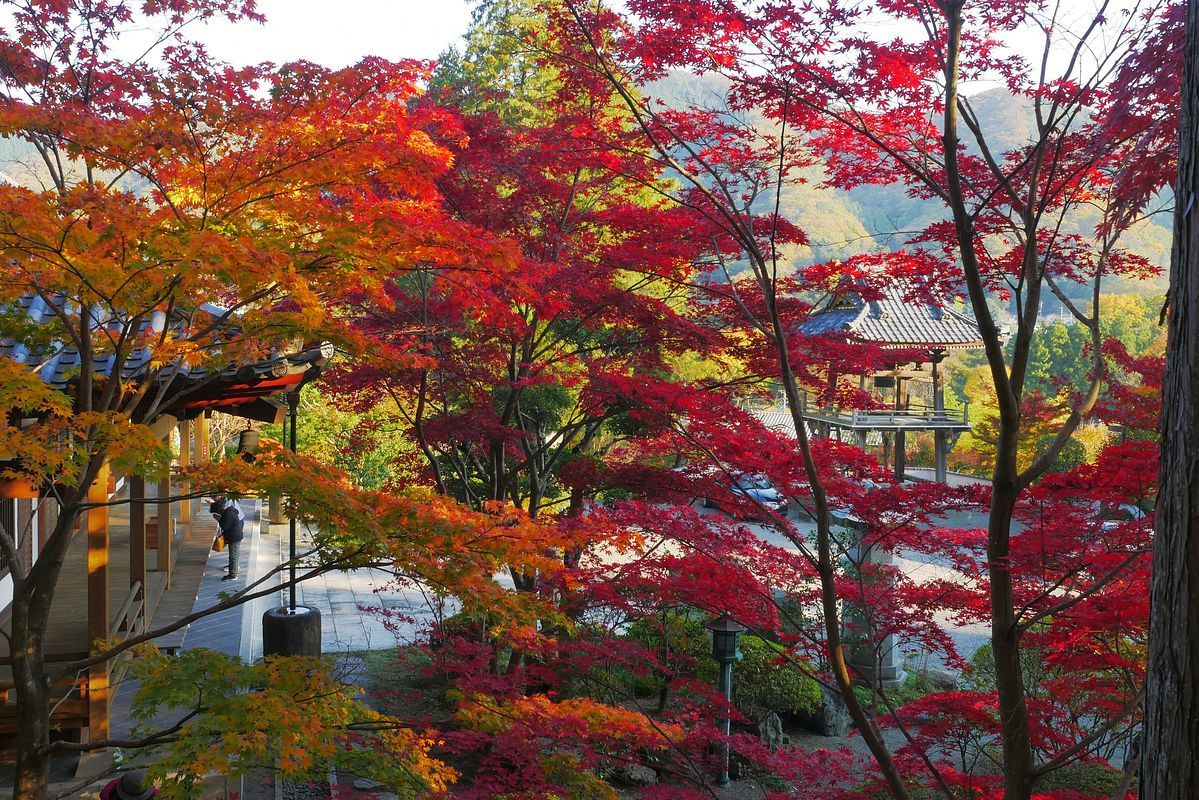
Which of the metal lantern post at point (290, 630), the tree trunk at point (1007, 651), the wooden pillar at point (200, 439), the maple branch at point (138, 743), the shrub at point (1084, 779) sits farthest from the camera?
the wooden pillar at point (200, 439)

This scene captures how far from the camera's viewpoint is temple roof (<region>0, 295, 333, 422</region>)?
5492 millimetres

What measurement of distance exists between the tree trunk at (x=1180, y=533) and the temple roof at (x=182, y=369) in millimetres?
4055

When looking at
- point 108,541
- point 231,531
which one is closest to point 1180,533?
point 108,541

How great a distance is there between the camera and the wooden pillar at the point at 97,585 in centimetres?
699

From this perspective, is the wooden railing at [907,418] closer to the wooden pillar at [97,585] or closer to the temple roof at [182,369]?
the temple roof at [182,369]

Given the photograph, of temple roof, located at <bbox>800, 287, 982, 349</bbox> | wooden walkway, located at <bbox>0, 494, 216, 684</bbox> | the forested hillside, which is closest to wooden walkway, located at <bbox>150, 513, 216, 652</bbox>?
wooden walkway, located at <bbox>0, 494, 216, 684</bbox>

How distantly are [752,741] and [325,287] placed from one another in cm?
590

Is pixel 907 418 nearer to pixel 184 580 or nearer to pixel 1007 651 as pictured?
pixel 184 580

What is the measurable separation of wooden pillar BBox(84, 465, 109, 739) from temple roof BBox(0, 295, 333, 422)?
0.87 m

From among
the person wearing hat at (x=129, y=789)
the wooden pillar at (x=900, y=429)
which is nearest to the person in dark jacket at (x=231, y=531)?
the person wearing hat at (x=129, y=789)

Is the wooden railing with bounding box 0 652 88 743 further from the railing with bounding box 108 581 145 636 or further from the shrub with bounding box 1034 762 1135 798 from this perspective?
the shrub with bounding box 1034 762 1135 798

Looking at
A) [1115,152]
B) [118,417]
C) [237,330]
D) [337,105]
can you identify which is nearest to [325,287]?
[237,330]

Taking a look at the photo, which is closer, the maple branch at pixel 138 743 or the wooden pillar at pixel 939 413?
the maple branch at pixel 138 743

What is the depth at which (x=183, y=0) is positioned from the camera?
6281mm
